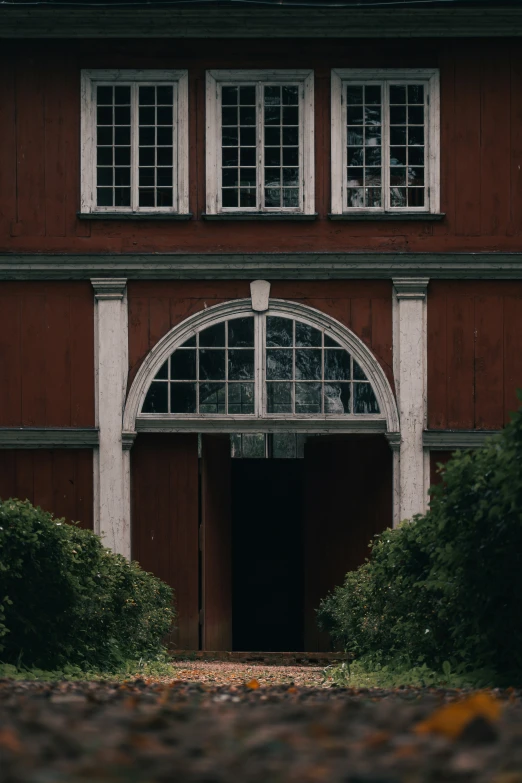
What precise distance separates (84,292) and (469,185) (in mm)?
4772

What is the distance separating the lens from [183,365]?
1527 centimetres

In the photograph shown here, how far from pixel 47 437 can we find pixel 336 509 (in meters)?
4.38

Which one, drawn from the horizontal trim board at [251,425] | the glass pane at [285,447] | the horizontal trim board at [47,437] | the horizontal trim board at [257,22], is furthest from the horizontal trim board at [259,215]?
the glass pane at [285,447]

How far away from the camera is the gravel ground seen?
324cm

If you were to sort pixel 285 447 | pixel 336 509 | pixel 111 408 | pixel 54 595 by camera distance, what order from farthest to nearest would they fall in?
pixel 285 447
pixel 336 509
pixel 111 408
pixel 54 595

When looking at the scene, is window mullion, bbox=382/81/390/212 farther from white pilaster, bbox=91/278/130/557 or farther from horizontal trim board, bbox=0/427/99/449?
horizontal trim board, bbox=0/427/99/449

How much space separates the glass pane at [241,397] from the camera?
49.8 ft

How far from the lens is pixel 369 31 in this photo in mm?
15375

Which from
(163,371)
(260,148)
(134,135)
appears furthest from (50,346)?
(260,148)

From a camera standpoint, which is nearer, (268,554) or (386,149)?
(386,149)

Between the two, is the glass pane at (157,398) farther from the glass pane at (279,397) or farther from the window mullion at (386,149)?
the window mullion at (386,149)

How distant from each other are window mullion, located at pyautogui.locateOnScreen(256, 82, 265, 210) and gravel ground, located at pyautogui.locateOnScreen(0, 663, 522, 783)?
10836mm

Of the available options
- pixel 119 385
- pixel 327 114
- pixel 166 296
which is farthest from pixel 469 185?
pixel 119 385

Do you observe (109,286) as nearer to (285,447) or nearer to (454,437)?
(454,437)
